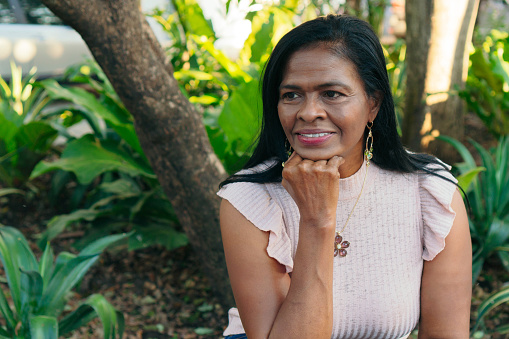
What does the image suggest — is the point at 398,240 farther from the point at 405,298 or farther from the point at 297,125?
the point at 297,125

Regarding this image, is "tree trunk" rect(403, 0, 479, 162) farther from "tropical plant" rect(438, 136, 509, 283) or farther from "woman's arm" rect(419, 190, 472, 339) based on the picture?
"woman's arm" rect(419, 190, 472, 339)

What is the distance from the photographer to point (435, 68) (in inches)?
147

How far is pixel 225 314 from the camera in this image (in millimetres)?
2781

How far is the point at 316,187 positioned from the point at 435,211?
0.46m

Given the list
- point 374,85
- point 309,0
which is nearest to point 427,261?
point 374,85

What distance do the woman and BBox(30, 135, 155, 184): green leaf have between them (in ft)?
4.85

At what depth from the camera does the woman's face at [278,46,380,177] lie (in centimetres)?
149

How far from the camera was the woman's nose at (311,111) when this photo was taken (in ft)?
4.84

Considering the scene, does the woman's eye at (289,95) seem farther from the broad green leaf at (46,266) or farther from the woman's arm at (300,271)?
the broad green leaf at (46,266)

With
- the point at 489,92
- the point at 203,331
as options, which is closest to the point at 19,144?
the point at 203,331

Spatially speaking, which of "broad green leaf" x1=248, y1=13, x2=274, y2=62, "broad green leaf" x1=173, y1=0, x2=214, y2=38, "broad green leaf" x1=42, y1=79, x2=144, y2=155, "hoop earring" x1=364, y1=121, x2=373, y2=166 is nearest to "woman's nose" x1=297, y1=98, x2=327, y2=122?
"hoop earring" x1=364, y1=121, x2=373, y2=166

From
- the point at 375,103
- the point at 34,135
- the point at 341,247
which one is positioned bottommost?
the point at 34,135

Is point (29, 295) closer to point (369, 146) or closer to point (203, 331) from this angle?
point (203, 331)

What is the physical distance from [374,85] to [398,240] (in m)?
0.51
